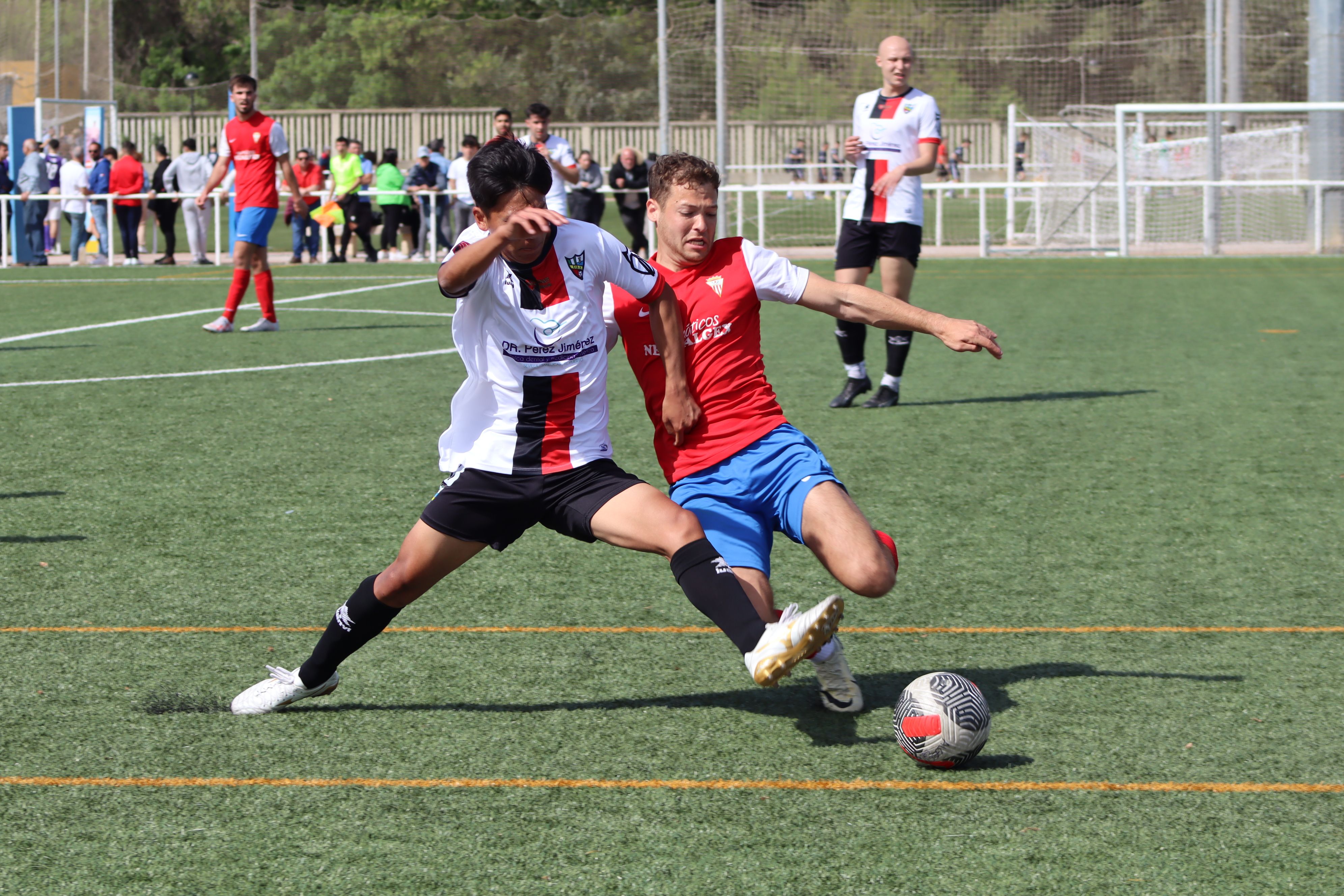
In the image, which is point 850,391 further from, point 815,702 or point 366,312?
point 366,312

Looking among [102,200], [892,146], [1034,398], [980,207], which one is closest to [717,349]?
[892,146]

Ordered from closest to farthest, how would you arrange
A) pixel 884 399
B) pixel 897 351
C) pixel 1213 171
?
pixel 897 351
pixel 884 399
pixel 1213 171

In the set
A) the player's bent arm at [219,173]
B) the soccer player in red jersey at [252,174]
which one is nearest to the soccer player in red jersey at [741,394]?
the soccer player in red jersey at [252,174]

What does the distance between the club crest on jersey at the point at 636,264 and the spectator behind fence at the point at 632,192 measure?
60.0 ft

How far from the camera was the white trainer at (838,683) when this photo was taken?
411cm

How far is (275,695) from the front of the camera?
410 cm

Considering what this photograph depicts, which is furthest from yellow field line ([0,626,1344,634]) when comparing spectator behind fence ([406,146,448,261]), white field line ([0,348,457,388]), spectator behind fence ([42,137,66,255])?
spectator behind fence ([42,137,66,255])

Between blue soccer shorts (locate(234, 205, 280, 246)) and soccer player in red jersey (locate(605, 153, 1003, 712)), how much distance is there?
8.62 metres

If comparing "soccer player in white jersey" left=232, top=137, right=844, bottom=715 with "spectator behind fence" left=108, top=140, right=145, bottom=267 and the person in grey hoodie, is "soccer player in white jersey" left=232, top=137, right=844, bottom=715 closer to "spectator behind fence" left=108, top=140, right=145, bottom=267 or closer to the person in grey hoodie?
the person in grey hoodie

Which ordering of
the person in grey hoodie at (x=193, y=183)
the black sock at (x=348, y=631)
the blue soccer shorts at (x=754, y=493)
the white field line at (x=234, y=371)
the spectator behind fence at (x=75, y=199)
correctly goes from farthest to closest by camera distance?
the spectator behind fence at (x=75, y=199)
the person in grey hoodie at (x=193, y=183)
the white field line at (x=234, y=371)
the blue soccer shorts at (x=754, y=493)
the black sock at (x=348, y=631)

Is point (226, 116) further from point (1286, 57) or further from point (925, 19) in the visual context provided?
point (1286, 57)

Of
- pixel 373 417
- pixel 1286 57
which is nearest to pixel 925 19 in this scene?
pixel 1286 57

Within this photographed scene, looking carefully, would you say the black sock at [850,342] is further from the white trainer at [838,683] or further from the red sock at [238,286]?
the red sock at [238,286]

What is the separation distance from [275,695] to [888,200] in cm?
601
